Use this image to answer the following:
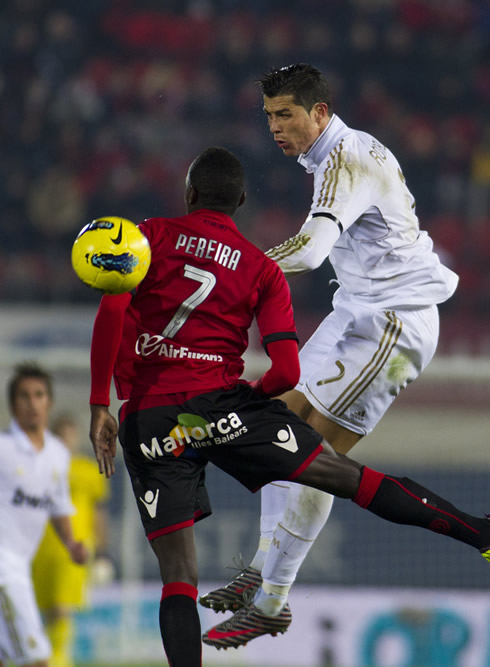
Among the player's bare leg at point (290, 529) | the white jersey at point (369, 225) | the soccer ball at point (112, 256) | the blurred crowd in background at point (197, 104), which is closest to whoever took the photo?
the soccer ball at point (112, 256)

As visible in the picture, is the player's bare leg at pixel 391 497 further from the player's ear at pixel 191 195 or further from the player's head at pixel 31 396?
the player's head at pixel 31 396

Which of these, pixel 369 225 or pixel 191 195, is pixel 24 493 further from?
pixel 191 195

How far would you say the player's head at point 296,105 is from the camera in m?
3.99

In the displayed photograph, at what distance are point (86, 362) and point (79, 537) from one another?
1492 mm

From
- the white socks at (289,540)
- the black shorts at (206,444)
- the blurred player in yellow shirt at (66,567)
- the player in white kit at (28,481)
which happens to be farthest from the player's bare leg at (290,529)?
the blurred player in yellow shirt at (66,567)

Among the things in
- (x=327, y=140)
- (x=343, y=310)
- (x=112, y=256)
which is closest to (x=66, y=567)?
(x=343, y=310)

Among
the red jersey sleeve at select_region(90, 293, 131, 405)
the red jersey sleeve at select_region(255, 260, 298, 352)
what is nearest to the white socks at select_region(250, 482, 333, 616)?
the red jersey sleeve at select_region(255, 260, 298, 352)

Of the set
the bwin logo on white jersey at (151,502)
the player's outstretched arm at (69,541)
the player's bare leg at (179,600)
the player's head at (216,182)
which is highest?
the player's head at (216,182)

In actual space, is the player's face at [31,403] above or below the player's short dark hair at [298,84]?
below

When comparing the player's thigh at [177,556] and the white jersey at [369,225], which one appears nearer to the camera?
the player's thigh at [177,556]

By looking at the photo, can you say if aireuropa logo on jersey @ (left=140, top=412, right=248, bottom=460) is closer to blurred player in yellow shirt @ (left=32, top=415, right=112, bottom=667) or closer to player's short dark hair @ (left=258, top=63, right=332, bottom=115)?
player's short dark hair @ (left=258, top=63, right=332, bottom=115)

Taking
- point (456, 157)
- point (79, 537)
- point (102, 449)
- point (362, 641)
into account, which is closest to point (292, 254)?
point (102, 449)

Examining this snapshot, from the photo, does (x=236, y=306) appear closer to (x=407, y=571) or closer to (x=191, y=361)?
(x=191, y=361)

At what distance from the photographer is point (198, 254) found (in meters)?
3.52
